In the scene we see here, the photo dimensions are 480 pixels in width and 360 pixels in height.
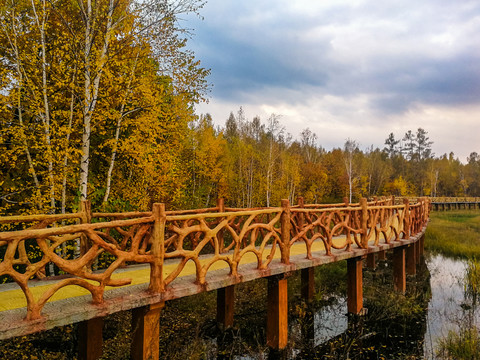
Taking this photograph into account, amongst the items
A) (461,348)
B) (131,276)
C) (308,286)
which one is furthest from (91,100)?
(461,348)

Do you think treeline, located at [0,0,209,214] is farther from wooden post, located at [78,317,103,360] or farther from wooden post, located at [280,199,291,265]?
wooden post, located at [280,199,291,265]

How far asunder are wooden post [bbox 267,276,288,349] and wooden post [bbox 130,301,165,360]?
2460 mm

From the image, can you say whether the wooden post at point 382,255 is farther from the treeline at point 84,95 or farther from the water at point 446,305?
the treeline at point 84,95

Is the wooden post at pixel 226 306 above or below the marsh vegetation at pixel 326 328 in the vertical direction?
above

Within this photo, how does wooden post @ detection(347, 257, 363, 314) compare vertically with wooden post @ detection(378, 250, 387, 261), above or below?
above

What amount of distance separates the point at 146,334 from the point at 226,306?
3169mm

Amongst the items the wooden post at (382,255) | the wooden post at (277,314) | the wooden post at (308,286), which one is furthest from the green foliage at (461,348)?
the wooden post at (382,255)

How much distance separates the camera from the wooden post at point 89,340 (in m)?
4.95

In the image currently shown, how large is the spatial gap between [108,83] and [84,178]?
115 inches

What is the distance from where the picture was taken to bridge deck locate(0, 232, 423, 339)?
3180 mm

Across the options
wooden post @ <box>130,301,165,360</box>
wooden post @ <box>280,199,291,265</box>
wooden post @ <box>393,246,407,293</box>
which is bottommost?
wooden post @ <box>393,246,407,293</box>

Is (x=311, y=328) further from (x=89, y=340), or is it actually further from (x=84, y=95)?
(x=84, y=95)

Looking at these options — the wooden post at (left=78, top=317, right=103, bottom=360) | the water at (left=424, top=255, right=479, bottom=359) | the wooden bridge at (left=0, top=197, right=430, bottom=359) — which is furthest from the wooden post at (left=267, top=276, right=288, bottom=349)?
the wooden post at (left=78, top=317, right=103, bottom=360)

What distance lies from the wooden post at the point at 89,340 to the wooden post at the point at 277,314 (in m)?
3.04
